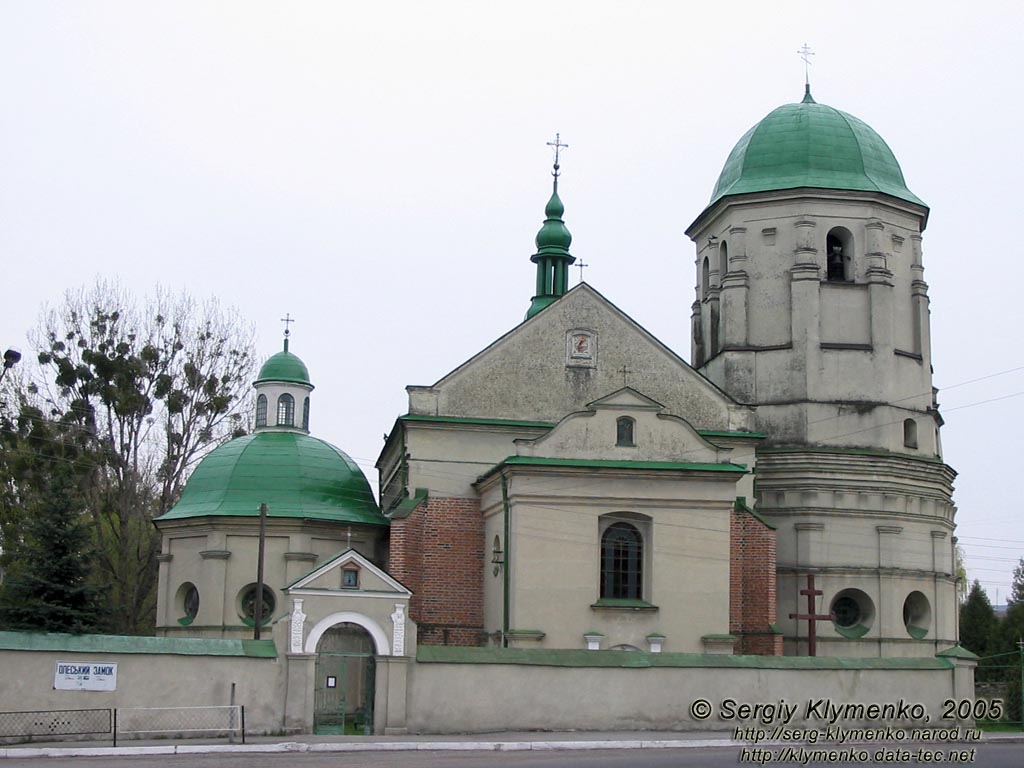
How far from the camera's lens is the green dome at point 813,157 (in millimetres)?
36719

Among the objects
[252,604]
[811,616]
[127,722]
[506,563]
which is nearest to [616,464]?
[506,563]

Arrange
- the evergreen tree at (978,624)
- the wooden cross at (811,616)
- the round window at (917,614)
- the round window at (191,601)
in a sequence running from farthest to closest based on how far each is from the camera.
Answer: the evergreen tree at (978,624)
the round window at (917,614)
the round window at (191,601)
the wooden cross at (811,616)

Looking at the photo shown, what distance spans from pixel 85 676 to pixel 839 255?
22.4 metres

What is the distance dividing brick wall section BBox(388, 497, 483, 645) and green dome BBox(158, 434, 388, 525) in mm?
3047

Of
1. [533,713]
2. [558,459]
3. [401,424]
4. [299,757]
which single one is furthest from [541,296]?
[299,757]

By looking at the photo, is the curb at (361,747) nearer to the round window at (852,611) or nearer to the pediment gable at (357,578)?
the pediment gable at (357,578)

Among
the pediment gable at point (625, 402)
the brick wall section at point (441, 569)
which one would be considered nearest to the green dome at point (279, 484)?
the brick wall section at point (441, 569)

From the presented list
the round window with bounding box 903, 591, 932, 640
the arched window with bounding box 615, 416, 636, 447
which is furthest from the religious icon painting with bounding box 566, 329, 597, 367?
the round window with bounding box 903, 591, 932, 640

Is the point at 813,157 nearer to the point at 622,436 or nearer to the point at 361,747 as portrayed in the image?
the point at 622,436

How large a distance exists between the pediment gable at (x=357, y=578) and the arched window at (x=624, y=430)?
7439 mm

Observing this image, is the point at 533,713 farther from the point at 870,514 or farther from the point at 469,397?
the point at 870,514

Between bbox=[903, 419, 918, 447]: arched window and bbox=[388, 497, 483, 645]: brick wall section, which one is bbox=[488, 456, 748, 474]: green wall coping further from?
bbox=[903, 419, 918, 447]: arched window

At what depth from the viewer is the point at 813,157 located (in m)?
37.0

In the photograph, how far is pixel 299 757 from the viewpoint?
20031 mm
